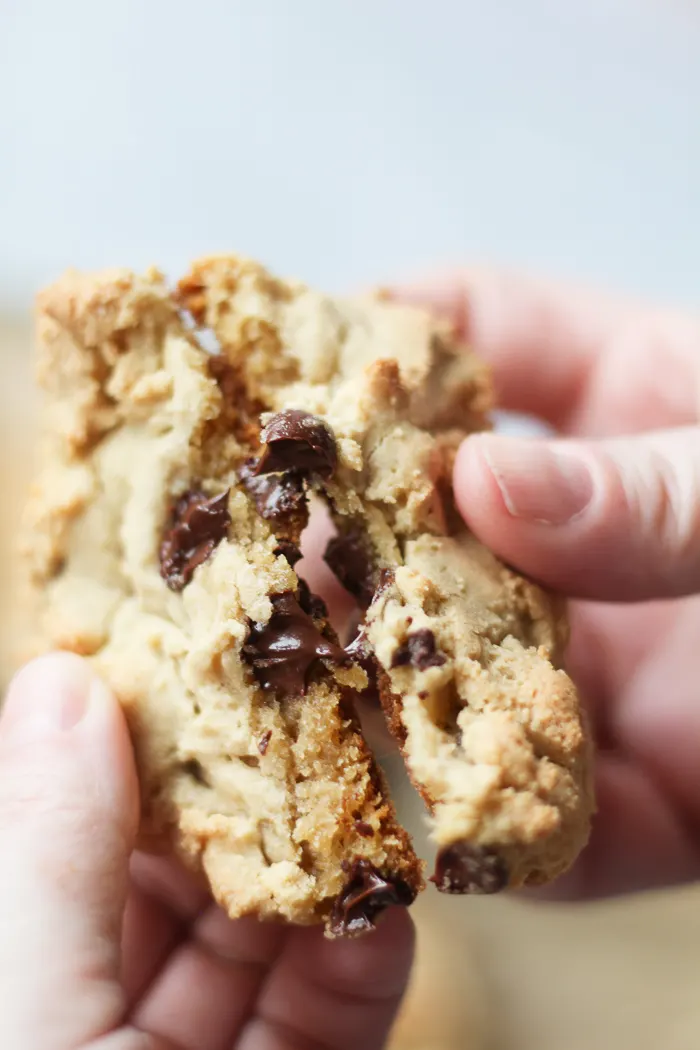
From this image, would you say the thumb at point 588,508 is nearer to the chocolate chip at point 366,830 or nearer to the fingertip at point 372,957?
the chocolate chip at point 366,830

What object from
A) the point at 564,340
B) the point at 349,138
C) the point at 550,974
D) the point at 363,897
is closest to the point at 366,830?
the point at 363,897

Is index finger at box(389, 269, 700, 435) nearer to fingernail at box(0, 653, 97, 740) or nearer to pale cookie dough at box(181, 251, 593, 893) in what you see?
pale cookie dough at box(181, 251, 593, 893)

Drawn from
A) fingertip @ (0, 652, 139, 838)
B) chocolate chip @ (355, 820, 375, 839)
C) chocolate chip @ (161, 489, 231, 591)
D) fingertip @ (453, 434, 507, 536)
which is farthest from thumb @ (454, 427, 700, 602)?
fingertip @ (0, 652, 139, 838)

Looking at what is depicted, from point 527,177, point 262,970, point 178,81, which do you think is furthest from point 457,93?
point 262,970

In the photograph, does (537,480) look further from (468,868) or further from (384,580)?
(468,868)

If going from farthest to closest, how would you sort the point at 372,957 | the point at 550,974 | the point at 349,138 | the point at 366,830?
the point at 349,138
the point at 550,974
the point at 372,957
the point at 366,830

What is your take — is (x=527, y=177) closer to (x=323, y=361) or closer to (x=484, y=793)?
(x=323, y=361)
